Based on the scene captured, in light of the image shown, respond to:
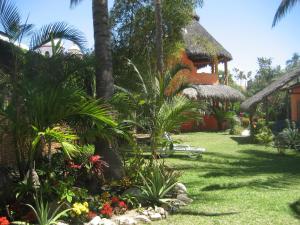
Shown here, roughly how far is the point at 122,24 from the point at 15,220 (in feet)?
47.5

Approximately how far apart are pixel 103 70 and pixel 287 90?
1550 centimetres

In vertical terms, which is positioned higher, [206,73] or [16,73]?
[206,73]

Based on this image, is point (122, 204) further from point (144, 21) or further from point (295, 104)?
point (295, 104)

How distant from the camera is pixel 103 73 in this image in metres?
8.55

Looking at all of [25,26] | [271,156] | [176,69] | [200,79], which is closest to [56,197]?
[25,26]

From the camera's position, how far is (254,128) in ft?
67.6

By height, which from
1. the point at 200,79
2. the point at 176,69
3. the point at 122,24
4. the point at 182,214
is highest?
the point at 122,24

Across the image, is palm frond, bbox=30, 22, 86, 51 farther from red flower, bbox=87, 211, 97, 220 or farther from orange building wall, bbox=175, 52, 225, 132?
orange building wall, bbox=175, 52, 225, 132

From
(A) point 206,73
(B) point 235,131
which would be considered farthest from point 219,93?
(B) point 235,131

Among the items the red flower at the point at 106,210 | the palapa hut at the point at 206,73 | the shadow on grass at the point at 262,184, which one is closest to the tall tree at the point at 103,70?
the red flower at the point at 106,210

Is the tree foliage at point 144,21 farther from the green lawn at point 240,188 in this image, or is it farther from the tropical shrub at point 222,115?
the tropical shrub at point 222,115

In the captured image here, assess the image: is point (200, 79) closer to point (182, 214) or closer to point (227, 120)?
point (227, 120)

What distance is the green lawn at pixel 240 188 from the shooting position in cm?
693

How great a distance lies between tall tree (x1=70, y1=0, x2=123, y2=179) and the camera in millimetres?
8477
